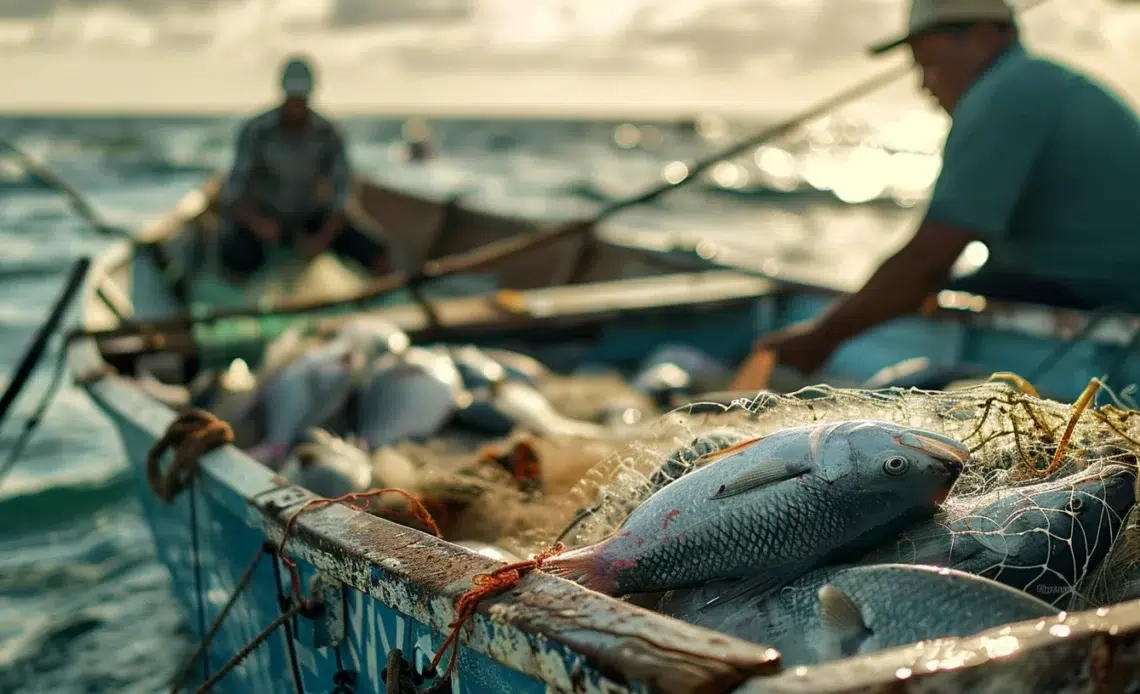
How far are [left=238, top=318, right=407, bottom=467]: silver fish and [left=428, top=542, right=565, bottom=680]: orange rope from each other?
8.26ft

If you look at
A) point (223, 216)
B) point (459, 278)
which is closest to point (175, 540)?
point (223, 216)

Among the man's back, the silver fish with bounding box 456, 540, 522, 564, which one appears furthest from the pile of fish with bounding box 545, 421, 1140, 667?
the man's back

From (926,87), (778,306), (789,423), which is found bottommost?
(778,306)

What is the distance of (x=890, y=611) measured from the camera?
1.61 metres

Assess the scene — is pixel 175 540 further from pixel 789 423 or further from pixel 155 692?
pixel 789 423

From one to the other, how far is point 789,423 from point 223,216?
731 centimetres

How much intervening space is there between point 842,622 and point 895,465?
379mm

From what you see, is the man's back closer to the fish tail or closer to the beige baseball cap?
the beige baseball cap

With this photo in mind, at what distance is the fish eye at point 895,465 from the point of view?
188 centimetres

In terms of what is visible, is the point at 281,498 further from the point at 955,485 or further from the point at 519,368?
the point at 519,368

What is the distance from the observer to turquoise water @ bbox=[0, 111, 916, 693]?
4.93 m

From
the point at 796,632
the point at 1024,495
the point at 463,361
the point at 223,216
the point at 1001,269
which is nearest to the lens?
the point at 796,632

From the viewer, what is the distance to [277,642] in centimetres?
283

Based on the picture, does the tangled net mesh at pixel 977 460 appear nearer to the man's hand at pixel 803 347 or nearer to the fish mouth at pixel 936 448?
the fish mouth at pixel 936 448
